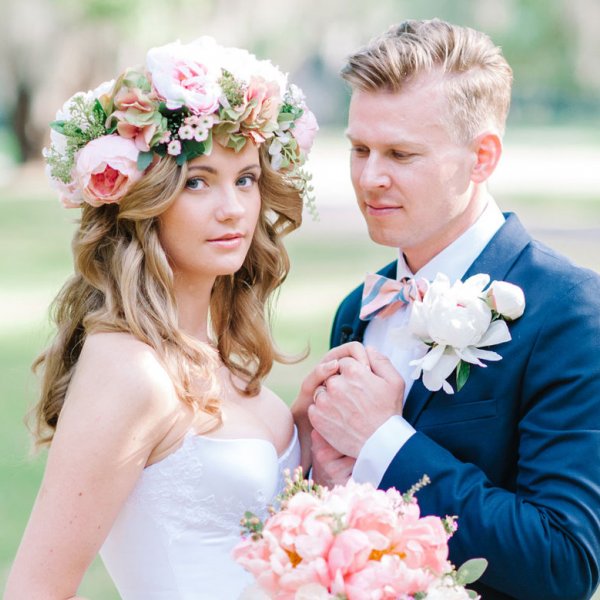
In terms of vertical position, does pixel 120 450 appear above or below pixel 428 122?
below

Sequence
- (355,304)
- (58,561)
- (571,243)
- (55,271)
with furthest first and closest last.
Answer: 1. (571,243)
2. (55,271)
3. (355,304)
4. (58,561)

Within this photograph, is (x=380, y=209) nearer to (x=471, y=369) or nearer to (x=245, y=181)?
(x=245, y=181)

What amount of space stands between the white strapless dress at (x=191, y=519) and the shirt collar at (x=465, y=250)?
954mm

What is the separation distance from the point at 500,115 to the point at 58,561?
2288 millimetres

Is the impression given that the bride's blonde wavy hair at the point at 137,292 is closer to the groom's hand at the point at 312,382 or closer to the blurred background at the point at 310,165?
the groom's hand at the point at 312,382

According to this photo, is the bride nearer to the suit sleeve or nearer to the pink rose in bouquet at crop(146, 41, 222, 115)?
the pink rose in bouquet at crop(146, 41, 222, 115)

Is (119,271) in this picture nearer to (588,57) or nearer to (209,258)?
(209,258)

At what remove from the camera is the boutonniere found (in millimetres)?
3832

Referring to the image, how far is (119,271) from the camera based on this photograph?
3941 mm

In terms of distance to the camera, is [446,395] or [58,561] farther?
[446,395]

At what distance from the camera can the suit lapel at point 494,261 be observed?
158 inches

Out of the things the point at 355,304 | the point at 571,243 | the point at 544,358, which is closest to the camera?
the point at 544,358

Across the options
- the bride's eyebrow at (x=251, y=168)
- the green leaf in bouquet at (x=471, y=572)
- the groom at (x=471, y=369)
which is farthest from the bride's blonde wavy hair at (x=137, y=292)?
the green leaf in bouquet at (x=471, y=572)

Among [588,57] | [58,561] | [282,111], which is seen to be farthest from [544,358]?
[588,57]
